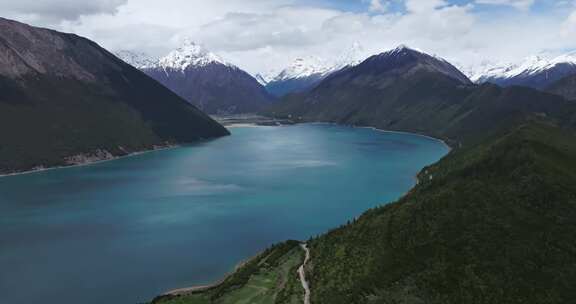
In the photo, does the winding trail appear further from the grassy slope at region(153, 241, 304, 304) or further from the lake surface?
the lake surface

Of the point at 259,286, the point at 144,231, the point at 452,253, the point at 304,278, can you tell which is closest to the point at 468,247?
the point at 452,253

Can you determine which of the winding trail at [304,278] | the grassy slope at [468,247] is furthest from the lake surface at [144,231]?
the grassy slope at [468,247]

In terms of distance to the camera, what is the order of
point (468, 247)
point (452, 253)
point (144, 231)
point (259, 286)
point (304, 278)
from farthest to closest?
point (144, 231) → point (304, 278) → point (259, 286) → point (468, 247) → point (452, 253)

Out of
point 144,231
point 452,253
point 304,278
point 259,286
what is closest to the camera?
point 452,253

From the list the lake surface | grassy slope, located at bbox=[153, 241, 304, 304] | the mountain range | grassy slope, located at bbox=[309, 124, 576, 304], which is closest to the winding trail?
the mountain range

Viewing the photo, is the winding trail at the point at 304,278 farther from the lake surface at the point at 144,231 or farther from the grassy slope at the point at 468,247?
the lake surface at the point at 144,231

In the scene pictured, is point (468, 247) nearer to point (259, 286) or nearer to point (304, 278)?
point (304, 278)

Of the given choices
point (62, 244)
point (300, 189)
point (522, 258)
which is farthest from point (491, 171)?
point (62, 244)
